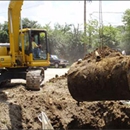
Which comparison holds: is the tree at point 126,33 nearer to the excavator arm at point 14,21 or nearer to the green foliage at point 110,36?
the green foliage at point 110,36

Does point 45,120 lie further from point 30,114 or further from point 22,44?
point 22,44

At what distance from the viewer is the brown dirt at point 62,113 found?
938 centimetres

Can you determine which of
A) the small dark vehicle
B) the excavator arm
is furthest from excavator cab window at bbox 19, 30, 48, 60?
the small dark vehicle

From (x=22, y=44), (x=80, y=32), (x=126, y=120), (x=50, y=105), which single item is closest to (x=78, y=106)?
(x=50, y=105)

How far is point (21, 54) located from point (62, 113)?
4.45 metres

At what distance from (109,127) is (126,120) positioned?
19.9 inches

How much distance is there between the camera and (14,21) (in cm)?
1379

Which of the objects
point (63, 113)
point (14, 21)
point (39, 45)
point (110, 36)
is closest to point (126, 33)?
point (110, 36)

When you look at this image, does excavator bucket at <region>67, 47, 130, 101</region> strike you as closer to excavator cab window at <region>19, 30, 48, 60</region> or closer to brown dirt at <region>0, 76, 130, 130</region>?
brown dirt at <region>0, 76, 130, 130</region>

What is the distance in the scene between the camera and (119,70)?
718 centimetres

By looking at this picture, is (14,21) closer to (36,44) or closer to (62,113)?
(36,44)

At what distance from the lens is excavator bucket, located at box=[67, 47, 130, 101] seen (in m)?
7.19

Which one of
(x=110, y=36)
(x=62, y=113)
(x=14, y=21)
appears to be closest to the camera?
(x=62, y=113)

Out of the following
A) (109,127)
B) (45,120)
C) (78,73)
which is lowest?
(109,127)
